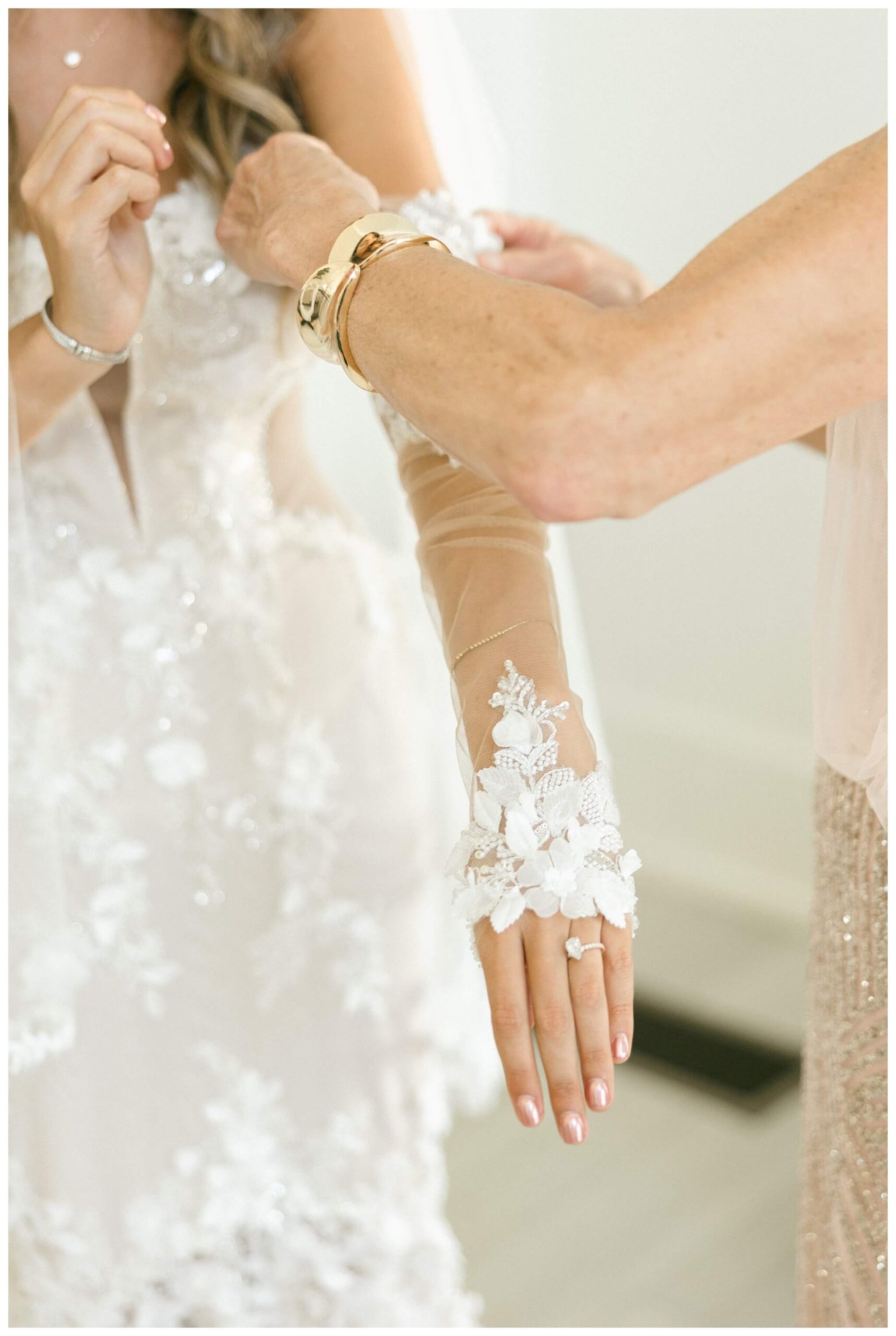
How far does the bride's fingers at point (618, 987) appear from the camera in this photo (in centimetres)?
76

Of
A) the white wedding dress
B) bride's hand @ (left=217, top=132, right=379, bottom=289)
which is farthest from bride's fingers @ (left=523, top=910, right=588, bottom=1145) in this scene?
the white wedding dress

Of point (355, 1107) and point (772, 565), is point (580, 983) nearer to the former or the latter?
point (355, 1107)

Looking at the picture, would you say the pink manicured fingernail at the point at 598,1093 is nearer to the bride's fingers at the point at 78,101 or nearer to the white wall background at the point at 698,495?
Answer: the bride's fingers at the point at 78,101

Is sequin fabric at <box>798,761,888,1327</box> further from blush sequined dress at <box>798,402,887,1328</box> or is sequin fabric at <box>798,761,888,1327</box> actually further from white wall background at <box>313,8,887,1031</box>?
white wall background at <box>313,8,887,1031</box>

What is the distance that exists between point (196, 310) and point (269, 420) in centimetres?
20

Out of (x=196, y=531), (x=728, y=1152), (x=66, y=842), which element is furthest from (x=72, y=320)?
(x=728, y=1152)

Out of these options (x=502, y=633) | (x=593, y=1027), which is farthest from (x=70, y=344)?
(x=593, y=1027)

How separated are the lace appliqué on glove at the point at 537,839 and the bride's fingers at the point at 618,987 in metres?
Result: 0.01

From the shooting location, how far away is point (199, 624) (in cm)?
128

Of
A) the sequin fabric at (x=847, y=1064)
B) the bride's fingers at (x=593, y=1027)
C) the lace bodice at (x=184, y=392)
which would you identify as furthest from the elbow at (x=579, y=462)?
the lace bodice at (x=184, y=392)

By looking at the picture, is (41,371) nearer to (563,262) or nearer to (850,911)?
(563,262)

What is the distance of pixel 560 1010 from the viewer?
2.47 feet

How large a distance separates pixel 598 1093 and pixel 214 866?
24.2 inches

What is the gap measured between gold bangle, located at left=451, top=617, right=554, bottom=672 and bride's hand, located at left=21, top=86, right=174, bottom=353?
398mm
